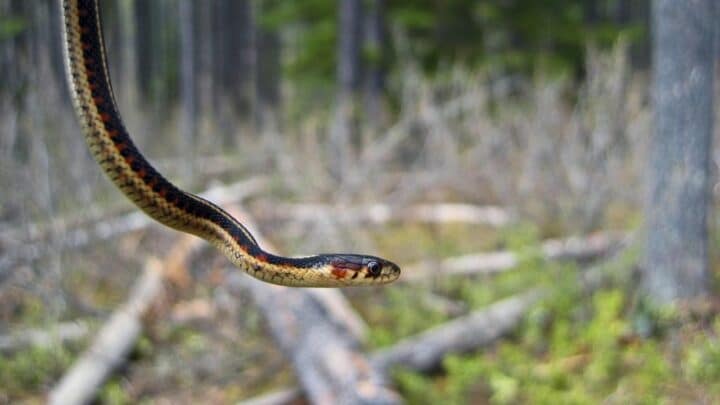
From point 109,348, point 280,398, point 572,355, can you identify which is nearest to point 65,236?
point 109,348

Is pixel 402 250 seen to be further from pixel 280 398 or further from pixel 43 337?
pixel 43 337

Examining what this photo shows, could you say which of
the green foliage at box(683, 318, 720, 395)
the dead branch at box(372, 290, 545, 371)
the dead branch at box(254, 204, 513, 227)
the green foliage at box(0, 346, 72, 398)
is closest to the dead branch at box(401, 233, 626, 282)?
the dead branch at box(372, 290, 545, 371)

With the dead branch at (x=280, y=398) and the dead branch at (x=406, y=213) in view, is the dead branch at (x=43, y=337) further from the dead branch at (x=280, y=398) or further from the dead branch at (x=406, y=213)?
the dead branch at (x=406, y=213)

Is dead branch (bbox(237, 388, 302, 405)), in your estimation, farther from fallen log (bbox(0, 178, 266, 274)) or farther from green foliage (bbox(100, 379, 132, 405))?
fallen log (bbox(0, 178, 266, 274))

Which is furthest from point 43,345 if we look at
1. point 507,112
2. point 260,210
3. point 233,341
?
point 507,112

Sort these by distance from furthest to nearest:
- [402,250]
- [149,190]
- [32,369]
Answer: [402,250]
[32,369]
[149,190]

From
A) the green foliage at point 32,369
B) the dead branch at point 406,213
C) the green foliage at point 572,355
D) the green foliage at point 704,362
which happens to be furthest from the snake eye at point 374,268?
the dead branch at point 406,213

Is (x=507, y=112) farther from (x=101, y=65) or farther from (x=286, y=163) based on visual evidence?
(x=101, y=65)
